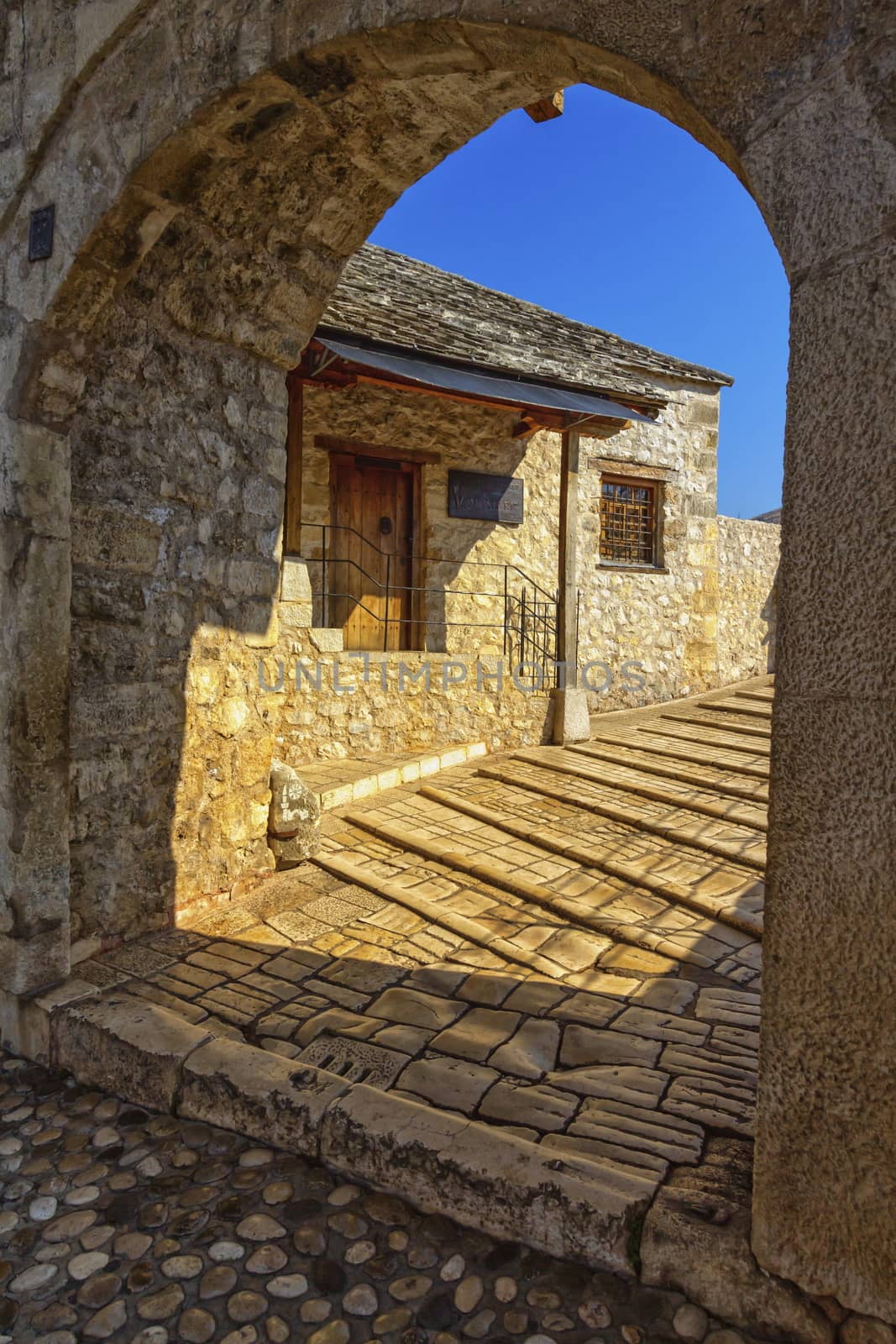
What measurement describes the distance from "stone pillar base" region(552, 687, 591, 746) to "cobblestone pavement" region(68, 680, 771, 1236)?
6.43ft

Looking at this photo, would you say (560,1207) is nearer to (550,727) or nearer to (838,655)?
(838,655)

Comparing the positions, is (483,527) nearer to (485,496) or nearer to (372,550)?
(485,496)

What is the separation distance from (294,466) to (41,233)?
3.57 m

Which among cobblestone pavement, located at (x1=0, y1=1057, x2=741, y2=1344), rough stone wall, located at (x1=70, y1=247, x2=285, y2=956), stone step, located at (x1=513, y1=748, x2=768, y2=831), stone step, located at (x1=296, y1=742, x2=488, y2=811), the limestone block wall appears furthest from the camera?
the limestone block wall

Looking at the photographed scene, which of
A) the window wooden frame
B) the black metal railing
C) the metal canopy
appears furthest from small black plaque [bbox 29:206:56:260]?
the window wooden frame

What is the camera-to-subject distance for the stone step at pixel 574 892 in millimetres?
3660

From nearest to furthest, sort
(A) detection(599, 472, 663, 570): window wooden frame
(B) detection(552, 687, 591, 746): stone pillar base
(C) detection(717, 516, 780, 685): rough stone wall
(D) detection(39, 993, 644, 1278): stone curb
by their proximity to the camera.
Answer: (D) detection(39, 993, 644, 1278): stone curb → (B) detection(552, 687, 591, 746): stone pillar base → (A) detection(599, 472, 663, 570): window wooden frame → (C) detection(717, 516, 780, 685): rough stone wall

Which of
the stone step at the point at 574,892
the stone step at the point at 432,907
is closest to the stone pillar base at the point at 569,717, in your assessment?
the stone step at the point at 574,892

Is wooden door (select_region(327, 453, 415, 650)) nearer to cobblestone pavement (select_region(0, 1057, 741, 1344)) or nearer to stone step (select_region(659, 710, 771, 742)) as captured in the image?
stone step (select_region(659, 710, 771, 742))

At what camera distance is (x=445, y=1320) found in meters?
1.77

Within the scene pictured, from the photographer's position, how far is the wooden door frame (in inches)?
320

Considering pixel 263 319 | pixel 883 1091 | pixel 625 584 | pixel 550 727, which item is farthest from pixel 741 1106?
pixel 625 584

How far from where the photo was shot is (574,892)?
14.0 feet

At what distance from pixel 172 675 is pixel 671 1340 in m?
2.85
